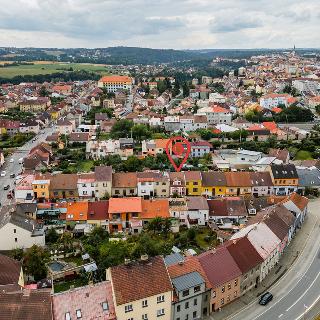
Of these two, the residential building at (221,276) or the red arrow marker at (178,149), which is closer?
the residential building at (221,276)

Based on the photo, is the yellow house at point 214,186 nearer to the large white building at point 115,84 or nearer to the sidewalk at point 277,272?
the sidewalk at point 277,272

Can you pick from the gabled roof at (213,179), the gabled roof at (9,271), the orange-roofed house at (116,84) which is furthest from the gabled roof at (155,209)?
the orange-roofed house at (116,84)

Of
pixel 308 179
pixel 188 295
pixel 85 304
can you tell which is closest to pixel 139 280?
pixel 85 304

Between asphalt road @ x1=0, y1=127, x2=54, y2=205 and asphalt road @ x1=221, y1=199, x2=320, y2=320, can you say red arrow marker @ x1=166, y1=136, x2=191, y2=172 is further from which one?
asphalt road @ x1=221, y1=199, x2=320, y2=320

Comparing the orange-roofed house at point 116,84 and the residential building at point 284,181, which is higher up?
the orange-roofed house at point 116,84

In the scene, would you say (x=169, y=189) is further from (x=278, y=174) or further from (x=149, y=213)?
(x=278, y=174)
